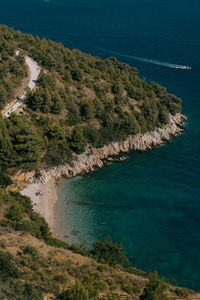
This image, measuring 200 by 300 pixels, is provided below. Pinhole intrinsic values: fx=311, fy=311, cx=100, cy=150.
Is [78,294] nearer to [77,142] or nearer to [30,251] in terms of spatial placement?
[30,251]

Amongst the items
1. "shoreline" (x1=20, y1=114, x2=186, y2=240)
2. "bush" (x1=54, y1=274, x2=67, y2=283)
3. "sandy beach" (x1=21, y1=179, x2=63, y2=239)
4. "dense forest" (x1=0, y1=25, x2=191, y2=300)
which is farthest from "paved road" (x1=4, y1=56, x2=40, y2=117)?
"bush" (x1=54, y1=274, x2=67, y2=283)

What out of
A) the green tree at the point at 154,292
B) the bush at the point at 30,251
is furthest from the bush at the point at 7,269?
the green tree at the point at 154,292

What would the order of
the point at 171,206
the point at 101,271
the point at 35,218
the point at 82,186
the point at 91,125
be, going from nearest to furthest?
the point at 101,271
the point at 35,218
the point at 171,206
the point at 82,186
the point at 91,125

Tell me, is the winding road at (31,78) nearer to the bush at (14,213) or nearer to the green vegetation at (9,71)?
the green vegetation at (9,71)

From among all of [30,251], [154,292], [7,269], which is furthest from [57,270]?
[154,292]

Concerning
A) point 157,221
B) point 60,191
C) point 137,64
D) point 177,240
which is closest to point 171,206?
point 157,221

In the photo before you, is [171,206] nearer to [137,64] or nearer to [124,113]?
[124,113]
